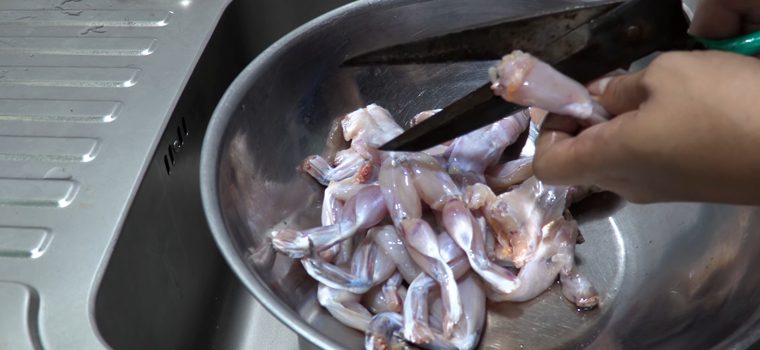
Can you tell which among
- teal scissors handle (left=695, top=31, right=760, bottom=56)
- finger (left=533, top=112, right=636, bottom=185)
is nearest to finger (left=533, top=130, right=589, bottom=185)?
finger (left=533, top=112, right=636, bottom=185)

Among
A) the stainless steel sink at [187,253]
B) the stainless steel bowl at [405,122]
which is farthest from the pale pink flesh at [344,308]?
the stainless steel sink at [187,253]

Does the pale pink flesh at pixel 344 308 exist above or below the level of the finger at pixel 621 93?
below

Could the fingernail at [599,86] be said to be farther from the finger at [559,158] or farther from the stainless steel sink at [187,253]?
the stainless steel sink at [187,253]

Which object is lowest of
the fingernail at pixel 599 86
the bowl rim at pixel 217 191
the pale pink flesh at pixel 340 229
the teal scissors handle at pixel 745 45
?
the pale pink flesh at pixel 340 229

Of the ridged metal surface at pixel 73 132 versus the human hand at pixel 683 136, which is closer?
the human hand at pixel 683 136

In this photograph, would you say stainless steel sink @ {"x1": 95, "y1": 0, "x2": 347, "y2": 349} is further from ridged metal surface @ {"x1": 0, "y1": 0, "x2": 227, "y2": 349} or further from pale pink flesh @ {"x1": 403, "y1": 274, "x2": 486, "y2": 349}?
pale pink flesh @ {"x1": 403, "y1": 274, "x2": 486, "y2": 349}

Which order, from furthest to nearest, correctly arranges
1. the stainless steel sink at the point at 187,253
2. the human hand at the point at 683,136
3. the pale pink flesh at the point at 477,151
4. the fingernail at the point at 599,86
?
the pale pink flesh at the point at 477,151
the stainless steel sink at the point at 187,253
the fingernail at the point at 599,86
the human hand at the point at 683,136

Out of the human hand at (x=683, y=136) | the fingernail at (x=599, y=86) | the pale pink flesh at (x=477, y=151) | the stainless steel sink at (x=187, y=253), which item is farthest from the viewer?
the pale pink flesh at (x=477, y=151)
